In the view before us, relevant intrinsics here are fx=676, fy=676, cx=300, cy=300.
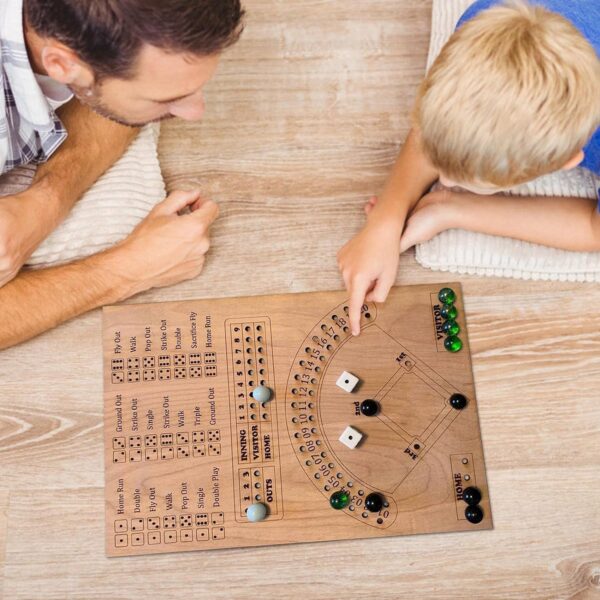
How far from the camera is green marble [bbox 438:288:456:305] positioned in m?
1.05

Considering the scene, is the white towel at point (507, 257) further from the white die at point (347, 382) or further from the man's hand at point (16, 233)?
the man's hand at point (16, 233)

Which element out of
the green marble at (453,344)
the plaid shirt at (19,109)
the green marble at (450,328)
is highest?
the plaid shirt at (19,109)

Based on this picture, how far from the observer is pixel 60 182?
103 cm

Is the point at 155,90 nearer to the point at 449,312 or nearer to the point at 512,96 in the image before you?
the point at 512,96

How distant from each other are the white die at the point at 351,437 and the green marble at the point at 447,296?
0.24 meters

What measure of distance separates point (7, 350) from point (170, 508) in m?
0.34

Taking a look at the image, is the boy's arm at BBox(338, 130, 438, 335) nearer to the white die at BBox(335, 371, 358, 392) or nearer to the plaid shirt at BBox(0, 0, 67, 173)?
the white die at BBox(335, 371, 358, 392)

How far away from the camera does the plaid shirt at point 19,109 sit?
838 mm

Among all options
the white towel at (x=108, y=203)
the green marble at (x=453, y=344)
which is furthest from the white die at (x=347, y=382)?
the white towel at (x=108, y=203)

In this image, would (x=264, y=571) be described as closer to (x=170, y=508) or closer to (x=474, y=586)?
(x=170, y=508)

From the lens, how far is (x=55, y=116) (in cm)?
103

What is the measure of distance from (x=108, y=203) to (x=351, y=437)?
53cm

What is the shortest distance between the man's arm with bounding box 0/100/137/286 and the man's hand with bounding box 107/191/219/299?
0.36 ft

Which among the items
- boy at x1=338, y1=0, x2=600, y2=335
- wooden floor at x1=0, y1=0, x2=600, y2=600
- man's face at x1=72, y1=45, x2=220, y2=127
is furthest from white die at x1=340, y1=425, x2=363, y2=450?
Answer: man's face at x1=72, y1=45, x2=220, y2=127
